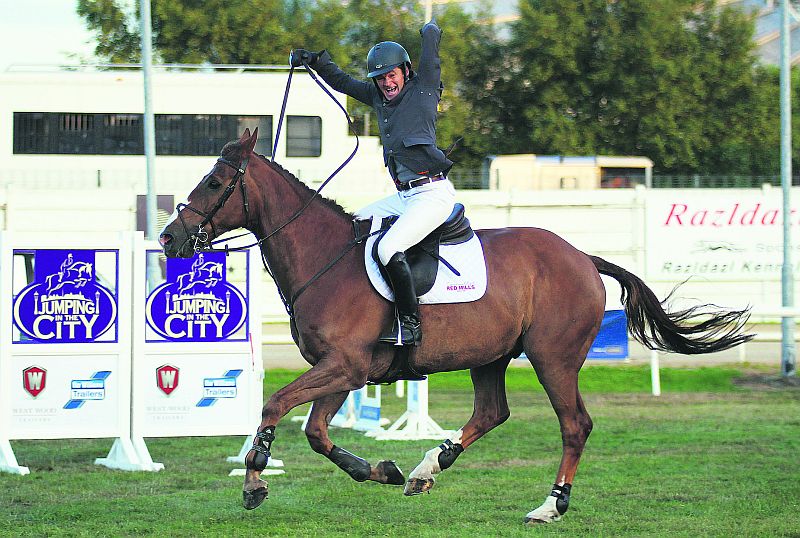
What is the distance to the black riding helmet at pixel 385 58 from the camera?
7.65 meters

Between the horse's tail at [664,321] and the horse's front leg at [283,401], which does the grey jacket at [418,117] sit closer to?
the horse's front leg at [283,401]

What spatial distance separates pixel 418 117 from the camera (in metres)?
7.64

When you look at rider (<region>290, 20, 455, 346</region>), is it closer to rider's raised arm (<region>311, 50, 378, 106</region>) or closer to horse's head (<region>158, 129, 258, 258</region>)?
rider's raised arm (<region>311, 50, 378, 106</region>)

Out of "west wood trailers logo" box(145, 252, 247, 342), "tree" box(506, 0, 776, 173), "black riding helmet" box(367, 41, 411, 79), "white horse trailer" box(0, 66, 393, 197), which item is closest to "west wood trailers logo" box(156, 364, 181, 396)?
"west wood trailers logo" box(145, 252, 247, 342)

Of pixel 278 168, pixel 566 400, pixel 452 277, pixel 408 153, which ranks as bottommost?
pixel 566 400

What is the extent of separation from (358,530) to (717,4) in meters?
39.6

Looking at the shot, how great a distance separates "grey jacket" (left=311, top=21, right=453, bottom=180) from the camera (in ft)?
25.1

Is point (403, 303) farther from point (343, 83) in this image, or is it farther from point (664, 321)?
point (664, 321)

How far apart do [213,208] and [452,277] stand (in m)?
1.63

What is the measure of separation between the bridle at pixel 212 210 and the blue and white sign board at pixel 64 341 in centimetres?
275

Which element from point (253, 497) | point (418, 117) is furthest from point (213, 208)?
point (253, 497)

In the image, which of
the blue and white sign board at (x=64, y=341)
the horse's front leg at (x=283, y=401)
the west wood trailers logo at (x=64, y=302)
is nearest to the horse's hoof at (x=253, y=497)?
the horse's front leg at (x=283, y=401)

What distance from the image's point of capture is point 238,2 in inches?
1501

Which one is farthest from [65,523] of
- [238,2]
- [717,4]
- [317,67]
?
[717,4]
